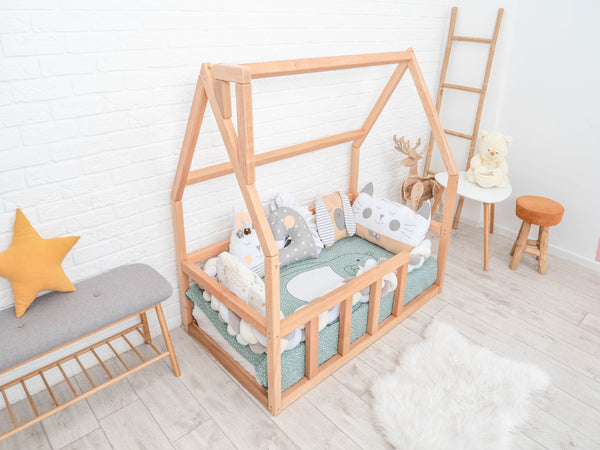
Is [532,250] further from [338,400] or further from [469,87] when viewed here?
[338,400]

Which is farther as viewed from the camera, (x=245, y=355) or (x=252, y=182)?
(x=245, y=355)

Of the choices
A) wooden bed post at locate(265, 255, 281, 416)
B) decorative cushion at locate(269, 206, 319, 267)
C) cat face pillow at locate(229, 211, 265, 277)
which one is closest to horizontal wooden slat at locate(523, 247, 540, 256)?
decorative cushion at locate(269, 206, 319, 267)

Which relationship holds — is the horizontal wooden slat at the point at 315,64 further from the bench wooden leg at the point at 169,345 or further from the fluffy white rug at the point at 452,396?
the fluffy white rug at the point at 452,396

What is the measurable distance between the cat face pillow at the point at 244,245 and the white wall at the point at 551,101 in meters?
2.02

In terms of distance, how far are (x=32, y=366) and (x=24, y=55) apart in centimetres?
129

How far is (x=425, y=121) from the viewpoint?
3.56 meters

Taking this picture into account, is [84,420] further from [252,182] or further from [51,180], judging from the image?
[252,182]

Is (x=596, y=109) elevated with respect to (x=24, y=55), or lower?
lower

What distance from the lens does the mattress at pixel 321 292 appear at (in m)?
1.99

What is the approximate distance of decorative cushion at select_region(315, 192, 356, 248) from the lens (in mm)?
2762

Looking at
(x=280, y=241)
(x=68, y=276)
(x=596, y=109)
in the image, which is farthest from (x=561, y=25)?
(x=68, y=276)

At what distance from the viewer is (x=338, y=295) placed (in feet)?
6.61

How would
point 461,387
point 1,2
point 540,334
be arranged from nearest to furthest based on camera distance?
point 1,2 → point 461,387 → point 540,334

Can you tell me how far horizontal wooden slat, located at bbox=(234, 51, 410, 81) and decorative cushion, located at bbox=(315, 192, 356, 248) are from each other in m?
0.92
